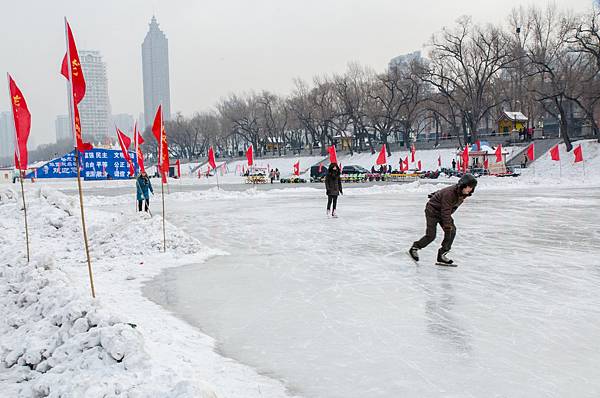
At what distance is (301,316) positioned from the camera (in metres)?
5.80

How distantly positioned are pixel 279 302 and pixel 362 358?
6.82ft

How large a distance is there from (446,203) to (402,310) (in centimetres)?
262

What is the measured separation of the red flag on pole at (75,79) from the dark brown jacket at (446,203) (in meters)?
4.95

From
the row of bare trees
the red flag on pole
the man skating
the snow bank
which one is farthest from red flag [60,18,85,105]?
the row of bare trees

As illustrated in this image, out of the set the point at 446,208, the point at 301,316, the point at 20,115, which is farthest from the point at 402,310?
the point at 20,115

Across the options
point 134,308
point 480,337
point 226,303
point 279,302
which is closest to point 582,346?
point 480,337

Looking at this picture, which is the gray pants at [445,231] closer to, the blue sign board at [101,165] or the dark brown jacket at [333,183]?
the dark brown jacket at [333,183]

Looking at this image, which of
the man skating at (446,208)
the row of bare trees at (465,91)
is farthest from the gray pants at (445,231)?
the row of bare trees at (465,91)

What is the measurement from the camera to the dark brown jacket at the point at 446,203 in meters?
8.00

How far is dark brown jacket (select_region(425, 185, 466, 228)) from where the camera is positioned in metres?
8.00

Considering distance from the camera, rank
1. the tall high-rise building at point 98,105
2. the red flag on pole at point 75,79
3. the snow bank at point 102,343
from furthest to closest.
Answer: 1. the tall high-rise building at point 98,105
2. the red flag on pole at point 75,79
3. the snow bank at point 102,343

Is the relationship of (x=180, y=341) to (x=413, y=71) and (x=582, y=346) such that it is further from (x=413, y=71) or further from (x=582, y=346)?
(x=413, y=71)

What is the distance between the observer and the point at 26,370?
4648 mm

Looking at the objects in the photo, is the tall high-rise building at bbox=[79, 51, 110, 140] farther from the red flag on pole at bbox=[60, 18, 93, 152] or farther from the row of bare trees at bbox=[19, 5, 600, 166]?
the red flag on pole at bbox=[60, 18, 93, 152]
